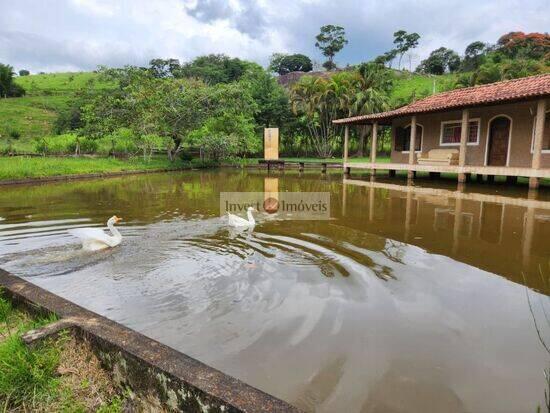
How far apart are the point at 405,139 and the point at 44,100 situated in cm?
4492

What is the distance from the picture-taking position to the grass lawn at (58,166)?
1859cm

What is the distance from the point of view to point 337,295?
464 centimetres

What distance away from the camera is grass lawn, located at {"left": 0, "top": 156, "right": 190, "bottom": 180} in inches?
732

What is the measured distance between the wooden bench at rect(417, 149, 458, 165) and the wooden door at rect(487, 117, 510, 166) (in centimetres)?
147

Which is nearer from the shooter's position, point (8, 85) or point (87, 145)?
point (87, 145)

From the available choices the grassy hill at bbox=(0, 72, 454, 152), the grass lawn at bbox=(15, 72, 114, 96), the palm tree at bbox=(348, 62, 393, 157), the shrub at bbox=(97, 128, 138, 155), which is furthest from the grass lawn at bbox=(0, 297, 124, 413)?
the grass lawn at bbox=(15, 72, 114, 96)

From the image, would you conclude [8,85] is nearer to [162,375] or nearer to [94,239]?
[94,239]

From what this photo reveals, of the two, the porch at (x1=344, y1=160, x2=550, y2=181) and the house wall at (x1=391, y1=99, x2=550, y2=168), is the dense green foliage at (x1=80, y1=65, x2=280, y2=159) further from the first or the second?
the house wall at (x1=391, y1=99, x2=550, y2=168)

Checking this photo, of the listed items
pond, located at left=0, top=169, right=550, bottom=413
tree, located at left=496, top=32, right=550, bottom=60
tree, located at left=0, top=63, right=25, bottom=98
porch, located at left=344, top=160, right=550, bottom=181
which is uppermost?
tree, located at left=496, top=32, right=550, bottom=60

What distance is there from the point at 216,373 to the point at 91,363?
934 millimetres

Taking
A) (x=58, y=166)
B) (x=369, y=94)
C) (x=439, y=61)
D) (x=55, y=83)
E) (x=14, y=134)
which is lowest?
(x=58, y=166)

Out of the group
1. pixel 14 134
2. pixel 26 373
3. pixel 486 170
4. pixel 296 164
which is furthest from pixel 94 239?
pixel 14 134

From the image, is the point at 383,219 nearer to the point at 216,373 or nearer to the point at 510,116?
the point at 216,373

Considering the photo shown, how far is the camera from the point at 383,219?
30.9 feet
